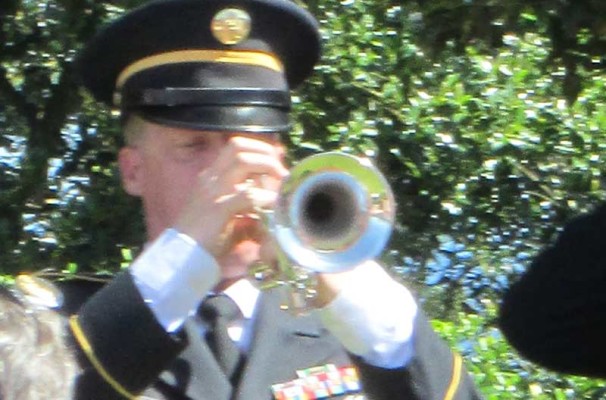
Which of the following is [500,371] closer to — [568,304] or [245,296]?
[245,296]

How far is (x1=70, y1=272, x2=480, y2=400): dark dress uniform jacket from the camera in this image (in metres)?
2.67

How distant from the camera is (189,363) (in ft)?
9.37

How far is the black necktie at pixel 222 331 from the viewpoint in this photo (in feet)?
9.49

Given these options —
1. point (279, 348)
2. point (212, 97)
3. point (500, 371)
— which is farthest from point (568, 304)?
point (500, 371)

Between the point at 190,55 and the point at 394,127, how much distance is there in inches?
80.7

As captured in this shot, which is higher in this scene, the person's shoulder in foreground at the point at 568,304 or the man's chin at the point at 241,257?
the person's shoulder in foreground at the point at 568,304

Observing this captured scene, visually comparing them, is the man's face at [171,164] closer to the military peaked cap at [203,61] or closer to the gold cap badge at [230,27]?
the military peaked cap at [203,61]

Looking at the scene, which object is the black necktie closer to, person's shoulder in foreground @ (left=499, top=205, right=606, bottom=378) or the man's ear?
the man's ear

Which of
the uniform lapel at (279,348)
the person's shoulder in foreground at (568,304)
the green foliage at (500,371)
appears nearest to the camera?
the person's shoulder in foreground at (568,304)

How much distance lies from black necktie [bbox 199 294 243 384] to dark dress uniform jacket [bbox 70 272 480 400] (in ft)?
0.06

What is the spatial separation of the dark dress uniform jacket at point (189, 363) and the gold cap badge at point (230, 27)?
0.55m

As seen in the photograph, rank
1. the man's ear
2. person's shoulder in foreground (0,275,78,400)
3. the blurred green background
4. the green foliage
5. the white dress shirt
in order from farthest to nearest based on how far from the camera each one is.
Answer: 1. the blurred green background
2. the green foliage
3. the man's ear
4. the white dress shirt
5. person's shoulder in foreground (0,275,78,400)

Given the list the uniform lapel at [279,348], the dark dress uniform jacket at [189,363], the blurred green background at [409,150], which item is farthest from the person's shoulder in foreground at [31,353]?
the blurred green background at [409,150]

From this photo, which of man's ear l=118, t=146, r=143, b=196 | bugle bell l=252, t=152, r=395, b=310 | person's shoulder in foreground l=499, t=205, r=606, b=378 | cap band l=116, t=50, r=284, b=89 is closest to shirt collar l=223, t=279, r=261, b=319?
bugle bell l=252, t=152, r=395, b=310
